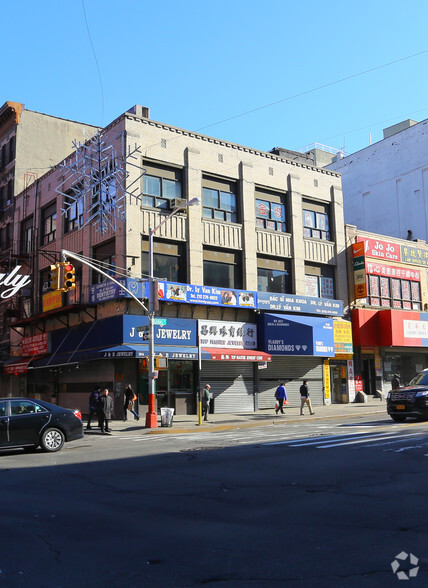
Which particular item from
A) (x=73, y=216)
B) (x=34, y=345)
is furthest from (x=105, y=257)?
(x=34, y=345)

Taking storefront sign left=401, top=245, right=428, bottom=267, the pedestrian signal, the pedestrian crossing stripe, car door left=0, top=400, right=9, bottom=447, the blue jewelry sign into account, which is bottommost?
the pedestrian crossing stripe

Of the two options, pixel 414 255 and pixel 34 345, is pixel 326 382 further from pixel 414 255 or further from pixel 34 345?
pixel 34 345

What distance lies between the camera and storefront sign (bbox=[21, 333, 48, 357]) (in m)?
33.0

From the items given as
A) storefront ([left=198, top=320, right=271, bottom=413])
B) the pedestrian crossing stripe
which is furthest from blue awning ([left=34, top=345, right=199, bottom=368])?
the pedestrian crossing stripe

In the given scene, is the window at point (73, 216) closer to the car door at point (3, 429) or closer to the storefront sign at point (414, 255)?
the car door at point (3, 429)

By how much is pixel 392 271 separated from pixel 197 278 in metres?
15.4

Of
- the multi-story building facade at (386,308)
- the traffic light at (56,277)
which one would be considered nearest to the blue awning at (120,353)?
the traffic light at (56,277)

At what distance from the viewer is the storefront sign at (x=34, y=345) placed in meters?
33.0

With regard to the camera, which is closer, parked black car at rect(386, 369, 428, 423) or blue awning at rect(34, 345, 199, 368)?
parked black car at rect(386, 369, 428, 423)

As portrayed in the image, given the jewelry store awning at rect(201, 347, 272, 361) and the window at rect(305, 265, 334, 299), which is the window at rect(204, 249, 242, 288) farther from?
the window at rect(305, 265, 334, 299)

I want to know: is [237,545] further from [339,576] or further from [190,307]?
[190,307]

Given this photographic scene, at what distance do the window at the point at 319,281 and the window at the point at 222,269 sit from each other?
525 cm

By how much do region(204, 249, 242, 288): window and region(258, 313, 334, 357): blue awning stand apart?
2649mm

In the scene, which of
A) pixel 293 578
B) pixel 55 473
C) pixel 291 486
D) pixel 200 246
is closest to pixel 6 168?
pixel 200 246
